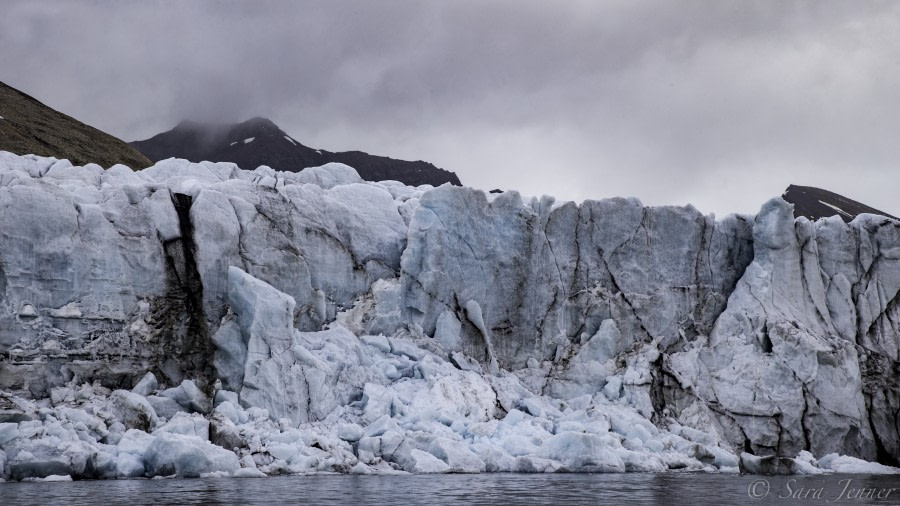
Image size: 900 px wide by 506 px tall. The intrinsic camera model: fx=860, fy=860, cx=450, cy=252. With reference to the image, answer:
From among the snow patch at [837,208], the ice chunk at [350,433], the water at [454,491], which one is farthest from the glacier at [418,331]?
the snow patch at [837,208]

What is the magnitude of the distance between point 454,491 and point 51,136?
147 ft

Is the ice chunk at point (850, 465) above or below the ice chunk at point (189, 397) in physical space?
below

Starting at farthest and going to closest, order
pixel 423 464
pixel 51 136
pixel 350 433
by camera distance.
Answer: pixel 51 136
pixel 350 433
pixel 423 464

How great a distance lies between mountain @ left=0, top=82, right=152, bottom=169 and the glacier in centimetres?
1791

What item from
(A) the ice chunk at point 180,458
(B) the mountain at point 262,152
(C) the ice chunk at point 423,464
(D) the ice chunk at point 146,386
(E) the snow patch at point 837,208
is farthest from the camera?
(B) the mountain at point 262,152

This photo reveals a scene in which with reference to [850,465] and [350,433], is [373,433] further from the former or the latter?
[850,465]

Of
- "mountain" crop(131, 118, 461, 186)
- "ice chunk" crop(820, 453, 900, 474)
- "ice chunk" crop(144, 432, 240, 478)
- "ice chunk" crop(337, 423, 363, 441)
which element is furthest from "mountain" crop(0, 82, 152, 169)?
"ice chunk" crop(820, 453, 900, 474)

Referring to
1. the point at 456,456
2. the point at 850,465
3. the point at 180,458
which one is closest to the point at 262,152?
the point at 456,456

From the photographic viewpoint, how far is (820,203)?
6762 centimetres

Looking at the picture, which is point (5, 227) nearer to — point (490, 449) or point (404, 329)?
point (404, 329)

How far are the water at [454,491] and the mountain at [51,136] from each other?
33.8 meters

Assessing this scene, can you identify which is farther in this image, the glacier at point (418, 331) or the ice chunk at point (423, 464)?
the glacier at point (418, 331)

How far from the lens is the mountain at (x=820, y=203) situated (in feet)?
214

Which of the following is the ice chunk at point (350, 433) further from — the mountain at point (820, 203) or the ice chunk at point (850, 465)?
the mountain at point (820, 203)
